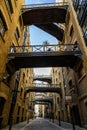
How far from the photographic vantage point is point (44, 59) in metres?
14.6

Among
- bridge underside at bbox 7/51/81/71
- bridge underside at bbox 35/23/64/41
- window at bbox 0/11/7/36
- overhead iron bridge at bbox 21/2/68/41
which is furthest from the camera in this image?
bridge underside at bbox 35/23/64/41

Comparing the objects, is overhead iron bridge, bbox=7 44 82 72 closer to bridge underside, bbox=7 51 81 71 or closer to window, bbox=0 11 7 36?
bridge underside, bbox=7 51 81 71

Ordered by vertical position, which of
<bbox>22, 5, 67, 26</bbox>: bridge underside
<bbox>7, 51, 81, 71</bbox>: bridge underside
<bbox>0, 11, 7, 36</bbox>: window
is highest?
<bbox>22, 5, 67, 26</bbox>: bridge underside

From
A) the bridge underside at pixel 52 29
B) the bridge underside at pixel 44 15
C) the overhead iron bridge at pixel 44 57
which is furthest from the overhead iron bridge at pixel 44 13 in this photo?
the overhead iron bridge at pixel 44 57

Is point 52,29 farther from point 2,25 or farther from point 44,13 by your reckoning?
point 2,25

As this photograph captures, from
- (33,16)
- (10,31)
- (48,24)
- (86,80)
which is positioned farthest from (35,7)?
(86,80)

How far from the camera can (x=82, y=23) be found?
39.4ft

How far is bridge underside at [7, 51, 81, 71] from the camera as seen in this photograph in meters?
13.6

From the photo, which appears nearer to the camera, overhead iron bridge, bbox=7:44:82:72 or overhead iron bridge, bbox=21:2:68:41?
overhead iron bridge, bbox=7:44:82:72

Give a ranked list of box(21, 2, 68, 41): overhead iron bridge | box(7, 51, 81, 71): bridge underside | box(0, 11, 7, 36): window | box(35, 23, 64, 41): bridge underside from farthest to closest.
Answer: box(35, 23, 64, 41): bridge underside, box(21, 2, 68, 41): overhead iron bridge, box(7, 51, 81, 71): bridge underside, box(0, 11, 7, 36): window

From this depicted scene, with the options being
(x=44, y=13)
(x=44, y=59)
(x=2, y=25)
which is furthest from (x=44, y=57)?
(x=44, y=13)

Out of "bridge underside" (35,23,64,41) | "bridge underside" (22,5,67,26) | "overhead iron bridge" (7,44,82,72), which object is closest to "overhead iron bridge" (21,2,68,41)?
"bridge underside" (22,5,67,26)

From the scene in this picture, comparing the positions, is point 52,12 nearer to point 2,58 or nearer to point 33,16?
point 33,16

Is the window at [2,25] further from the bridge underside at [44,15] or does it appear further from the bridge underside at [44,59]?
the bridge underside at [44,15]
